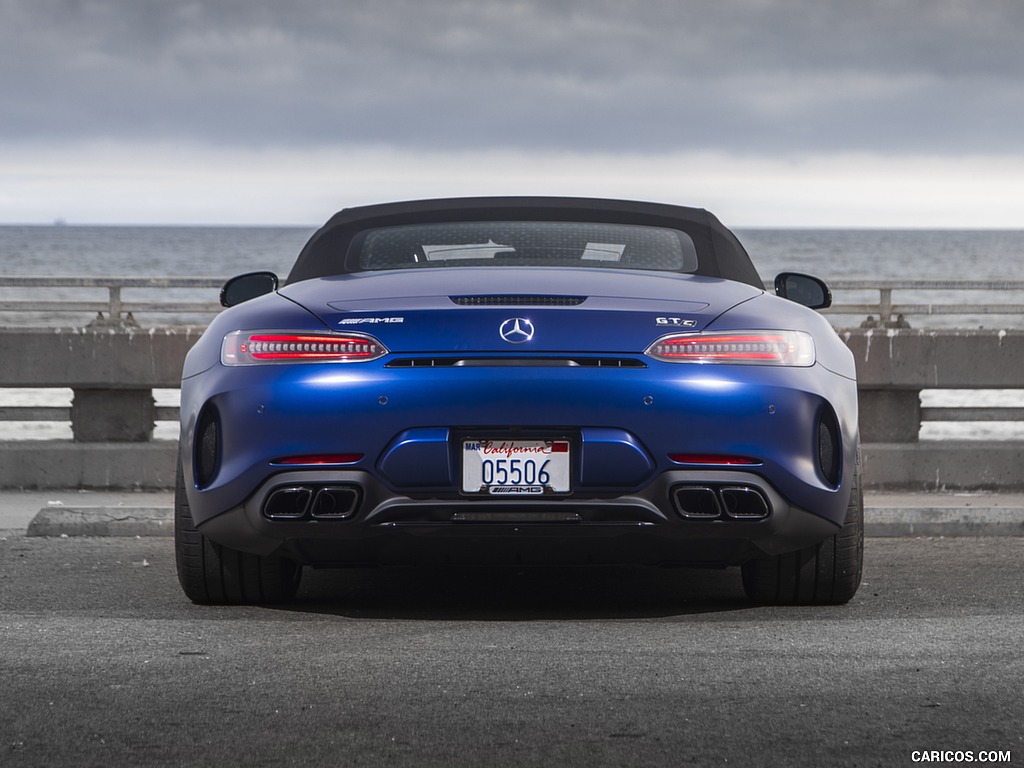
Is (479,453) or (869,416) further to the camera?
(869,416)

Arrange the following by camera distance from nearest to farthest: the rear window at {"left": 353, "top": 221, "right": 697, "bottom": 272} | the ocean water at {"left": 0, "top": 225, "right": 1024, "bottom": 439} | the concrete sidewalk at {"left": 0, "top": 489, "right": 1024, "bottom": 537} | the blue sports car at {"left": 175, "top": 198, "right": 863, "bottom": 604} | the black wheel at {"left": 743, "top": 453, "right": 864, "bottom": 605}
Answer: the blue sports car at {"left": 175, "top": 198, "right": 863, "bottom": 604}
the black wheel at {"left": 743, "top": 453, "right": 864, "bottom": 605}
the rear window at {"left": 353, "top": 221, "right": 697, "bottom": 272}
the concrete sidewalk at {"left": 0, "top": 489, "right": 1024, "bottom": 537}
the ocean water at {"left": 0, "top": 225, "right": 1024, "bottom": 439}

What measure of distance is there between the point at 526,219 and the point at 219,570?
184 centimetres

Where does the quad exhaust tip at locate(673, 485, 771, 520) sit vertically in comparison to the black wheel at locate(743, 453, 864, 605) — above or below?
above

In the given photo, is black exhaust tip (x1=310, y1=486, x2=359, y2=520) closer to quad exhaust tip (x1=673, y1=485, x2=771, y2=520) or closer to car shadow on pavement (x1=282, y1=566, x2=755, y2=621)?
car shadow on pavement (x1=282, y1=566, x2=755, y2=621)

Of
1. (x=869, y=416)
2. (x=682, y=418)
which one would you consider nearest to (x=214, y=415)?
(x=682, y=418)

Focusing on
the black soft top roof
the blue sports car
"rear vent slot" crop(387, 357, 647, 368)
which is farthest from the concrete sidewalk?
"rear vent slot" crop(387, 357, 647, 368)

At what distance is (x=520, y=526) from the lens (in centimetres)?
484

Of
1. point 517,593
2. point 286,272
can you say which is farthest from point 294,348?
point 286,272

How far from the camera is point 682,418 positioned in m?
4.77

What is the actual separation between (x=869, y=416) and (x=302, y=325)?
217 inches

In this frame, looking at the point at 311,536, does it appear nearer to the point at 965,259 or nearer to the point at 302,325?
the point at 302,325

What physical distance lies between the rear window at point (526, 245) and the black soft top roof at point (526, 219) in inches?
1.3

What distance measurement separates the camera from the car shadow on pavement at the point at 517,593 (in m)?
5.56

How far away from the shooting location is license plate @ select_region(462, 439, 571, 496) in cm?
480
